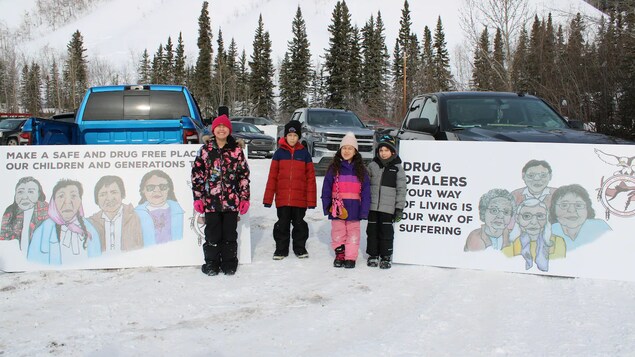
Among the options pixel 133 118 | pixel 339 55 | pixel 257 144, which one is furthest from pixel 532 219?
pixel 339 55

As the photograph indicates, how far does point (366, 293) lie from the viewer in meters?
4.52

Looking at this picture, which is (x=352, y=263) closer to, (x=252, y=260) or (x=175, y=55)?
(x=252, y=260)

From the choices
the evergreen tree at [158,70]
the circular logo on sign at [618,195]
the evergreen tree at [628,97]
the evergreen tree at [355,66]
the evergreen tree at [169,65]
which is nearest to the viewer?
the circular logo on sign at [618,195]

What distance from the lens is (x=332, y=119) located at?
566 inches

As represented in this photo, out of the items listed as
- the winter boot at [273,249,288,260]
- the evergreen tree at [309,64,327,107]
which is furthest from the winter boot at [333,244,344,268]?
the evergreen tree at [309,64,327,107]

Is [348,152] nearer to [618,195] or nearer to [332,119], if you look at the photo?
[618,195]

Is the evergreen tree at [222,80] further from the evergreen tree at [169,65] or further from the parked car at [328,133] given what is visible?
the parked car at [328,133]

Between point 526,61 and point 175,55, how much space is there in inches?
2364

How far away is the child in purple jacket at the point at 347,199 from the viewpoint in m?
5.30

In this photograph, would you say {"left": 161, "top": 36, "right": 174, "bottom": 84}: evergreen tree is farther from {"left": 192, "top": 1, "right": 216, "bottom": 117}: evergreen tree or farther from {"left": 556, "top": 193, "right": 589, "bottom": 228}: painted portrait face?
{"left": 556, "top": 193, "right": 589, "bottom": 228}: painted portrait face

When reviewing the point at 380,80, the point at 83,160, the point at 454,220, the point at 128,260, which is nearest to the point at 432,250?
the point at 454,220

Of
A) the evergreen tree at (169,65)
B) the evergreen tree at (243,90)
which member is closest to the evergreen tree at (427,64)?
the evergreen tree at (243,90)

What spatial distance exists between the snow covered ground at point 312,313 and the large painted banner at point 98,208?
0.19 metres

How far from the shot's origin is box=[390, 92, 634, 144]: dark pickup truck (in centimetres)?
593
